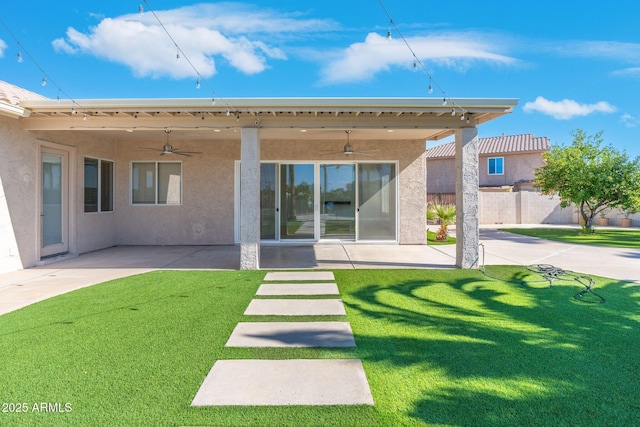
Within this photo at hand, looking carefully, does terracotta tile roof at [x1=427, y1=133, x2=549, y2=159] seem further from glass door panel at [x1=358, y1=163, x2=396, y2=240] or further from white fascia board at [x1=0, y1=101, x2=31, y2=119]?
white fascia board at [x1=0, y1=101, x2=31, y2=119]

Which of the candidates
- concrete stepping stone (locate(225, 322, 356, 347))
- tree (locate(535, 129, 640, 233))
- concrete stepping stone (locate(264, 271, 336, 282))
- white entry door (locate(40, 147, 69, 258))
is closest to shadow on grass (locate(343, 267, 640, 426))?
concrete stepping stone (locate(225, 322, 356, 347))

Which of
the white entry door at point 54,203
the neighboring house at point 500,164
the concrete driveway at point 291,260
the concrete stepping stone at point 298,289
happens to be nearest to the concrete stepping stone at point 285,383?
the concrete stepping stone at point 298,289

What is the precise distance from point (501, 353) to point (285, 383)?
7.03ft

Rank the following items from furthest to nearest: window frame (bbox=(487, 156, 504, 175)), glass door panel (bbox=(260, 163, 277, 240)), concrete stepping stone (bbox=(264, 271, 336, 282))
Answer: window frame (bbox=(487, 156, 504, 175)) < glass door panel (bbox=(260, 163, 277, 240)) < concrete stepping stone (bbox=(264, 271, 336, 282))

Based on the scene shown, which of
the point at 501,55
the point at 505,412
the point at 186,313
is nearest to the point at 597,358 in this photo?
the point at 505,412

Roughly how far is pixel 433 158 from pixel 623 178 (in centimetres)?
1517

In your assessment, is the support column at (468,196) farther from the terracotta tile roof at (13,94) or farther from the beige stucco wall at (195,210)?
the terracotta tile roof at (13,94)

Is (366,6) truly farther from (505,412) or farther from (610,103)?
(610,103)

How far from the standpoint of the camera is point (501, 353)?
371 cm

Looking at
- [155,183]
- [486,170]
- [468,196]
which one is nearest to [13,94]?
[155,183]

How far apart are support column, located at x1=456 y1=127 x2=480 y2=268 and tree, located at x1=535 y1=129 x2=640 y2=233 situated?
397 inches

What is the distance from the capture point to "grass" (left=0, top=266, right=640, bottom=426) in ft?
8.87

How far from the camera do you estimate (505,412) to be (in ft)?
8.89

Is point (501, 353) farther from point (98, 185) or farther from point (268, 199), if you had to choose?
point (98, 185)
